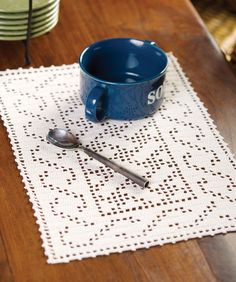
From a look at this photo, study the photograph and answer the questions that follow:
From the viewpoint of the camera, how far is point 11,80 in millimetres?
1374

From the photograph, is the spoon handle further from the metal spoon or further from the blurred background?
the blurred background

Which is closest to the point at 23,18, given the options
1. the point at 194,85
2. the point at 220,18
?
the point at 194,85

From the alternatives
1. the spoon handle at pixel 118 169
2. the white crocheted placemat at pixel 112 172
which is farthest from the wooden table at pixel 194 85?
the spoon handle at pixel 118 169

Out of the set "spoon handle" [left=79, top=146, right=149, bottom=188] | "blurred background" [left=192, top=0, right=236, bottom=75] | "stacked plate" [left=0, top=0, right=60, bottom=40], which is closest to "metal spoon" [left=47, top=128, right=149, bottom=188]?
"spoon handle" [left=79, top=146, right=149, bottom=188]

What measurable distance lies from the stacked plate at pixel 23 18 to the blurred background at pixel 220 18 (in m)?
0.86

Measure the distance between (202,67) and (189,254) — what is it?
510 millimetres

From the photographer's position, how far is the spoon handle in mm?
1135

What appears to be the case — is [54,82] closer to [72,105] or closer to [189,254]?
[72,105]

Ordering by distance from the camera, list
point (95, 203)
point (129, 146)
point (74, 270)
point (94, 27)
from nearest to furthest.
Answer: point (74, 270) < point (95, 203) < point (129, 146) < point (94, 27)

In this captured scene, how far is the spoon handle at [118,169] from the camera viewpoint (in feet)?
3.72

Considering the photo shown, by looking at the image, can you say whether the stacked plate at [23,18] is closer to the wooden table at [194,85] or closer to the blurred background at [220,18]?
the wooden table at [194,85]

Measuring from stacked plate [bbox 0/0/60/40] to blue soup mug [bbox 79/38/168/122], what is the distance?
0.17m

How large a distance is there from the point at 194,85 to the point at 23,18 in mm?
353

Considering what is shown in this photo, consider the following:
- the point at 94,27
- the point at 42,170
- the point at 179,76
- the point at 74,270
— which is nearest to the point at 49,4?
the point at 94,27
